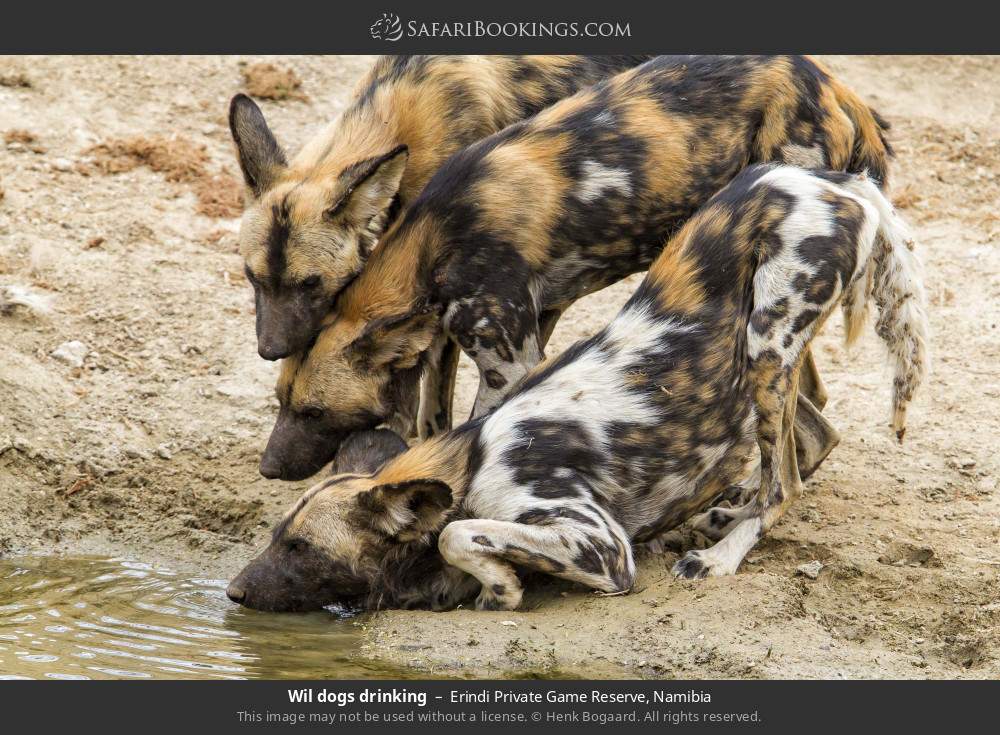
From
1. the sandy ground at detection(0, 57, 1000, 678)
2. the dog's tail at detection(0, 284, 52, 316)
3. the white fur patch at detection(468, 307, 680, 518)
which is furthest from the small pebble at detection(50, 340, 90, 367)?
the white fur patch at detection(468, 307, 680, 518)

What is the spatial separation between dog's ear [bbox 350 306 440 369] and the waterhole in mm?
1065

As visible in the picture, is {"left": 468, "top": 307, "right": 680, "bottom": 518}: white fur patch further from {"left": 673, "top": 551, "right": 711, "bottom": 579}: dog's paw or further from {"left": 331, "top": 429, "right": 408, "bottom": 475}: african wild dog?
{"left": 673, "top": 551, "right": 711, "bottom": 579}: dog's paw

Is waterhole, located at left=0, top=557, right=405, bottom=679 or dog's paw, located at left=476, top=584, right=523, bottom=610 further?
dog's paw, located at left=476, top=584, right=523, bottom=610

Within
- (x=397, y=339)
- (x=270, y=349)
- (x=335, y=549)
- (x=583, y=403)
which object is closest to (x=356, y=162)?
(x=397, y=339)

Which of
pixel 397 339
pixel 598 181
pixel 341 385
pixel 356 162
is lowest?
pixel 341 385

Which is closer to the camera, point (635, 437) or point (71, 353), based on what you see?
point (635, 437)

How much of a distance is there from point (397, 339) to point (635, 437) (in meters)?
1.05

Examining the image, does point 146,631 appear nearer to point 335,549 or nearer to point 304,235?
point 335,549

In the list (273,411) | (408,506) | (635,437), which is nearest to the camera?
(408,506)

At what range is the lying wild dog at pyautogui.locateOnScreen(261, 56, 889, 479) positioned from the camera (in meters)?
5.96

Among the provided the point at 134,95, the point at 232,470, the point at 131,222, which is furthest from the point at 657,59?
the point at 134,95

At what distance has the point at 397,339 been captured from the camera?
5.96 metres

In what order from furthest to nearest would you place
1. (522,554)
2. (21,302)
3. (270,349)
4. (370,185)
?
(21,302) → (370,185) → (270,349) → (522,554)

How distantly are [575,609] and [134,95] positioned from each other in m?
5.44
